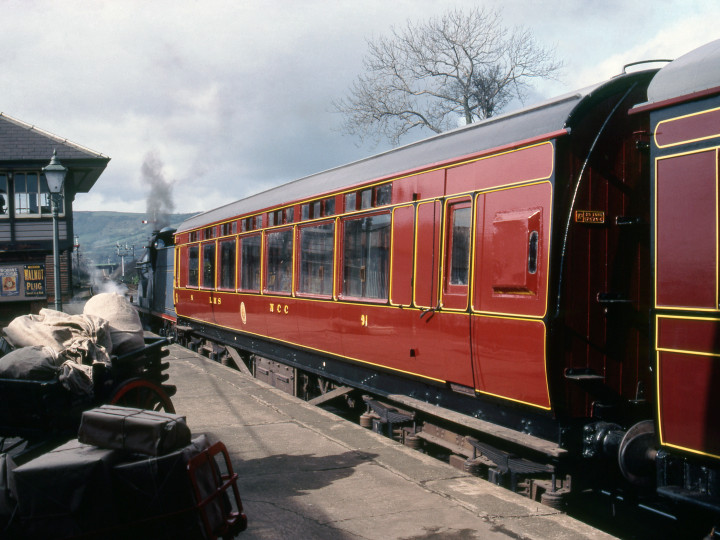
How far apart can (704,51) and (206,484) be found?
12.2 feet

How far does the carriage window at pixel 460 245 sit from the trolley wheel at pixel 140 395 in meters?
2.61

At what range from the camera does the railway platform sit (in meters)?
4.42

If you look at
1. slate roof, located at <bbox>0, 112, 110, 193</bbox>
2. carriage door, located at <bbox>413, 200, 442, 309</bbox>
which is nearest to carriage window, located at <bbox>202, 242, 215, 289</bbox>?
carriage door, located at <bbox>413, 200, 442, 309</bbox>

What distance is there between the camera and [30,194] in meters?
23.9

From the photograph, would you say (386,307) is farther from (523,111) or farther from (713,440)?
(713,440)

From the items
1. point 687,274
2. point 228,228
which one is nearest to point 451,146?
point 687,274

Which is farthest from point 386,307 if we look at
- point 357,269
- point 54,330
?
point 54,330

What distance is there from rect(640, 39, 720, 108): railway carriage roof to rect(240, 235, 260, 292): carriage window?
24.8 feet

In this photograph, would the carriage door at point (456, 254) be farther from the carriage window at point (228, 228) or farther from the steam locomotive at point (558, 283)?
the carriage window at point (228, 228)

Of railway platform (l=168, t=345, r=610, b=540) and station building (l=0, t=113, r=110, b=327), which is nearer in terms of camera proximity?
railway platform (l=168, t=345, r=610, b=540)

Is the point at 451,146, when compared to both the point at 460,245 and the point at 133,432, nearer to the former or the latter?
the point at 460,245

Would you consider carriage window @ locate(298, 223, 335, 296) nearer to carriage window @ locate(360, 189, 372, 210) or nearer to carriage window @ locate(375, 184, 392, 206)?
carriage window @ locate(360, 189, 372, 210)

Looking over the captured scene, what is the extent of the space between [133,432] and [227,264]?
9316 mm

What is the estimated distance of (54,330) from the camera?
5156 millimetres
